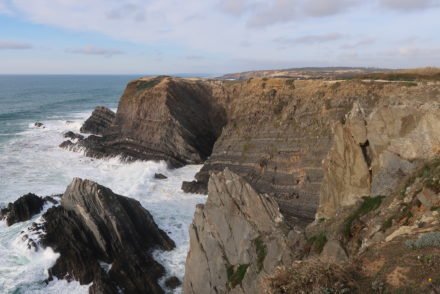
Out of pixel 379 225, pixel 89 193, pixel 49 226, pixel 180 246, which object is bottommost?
pixel 180 246

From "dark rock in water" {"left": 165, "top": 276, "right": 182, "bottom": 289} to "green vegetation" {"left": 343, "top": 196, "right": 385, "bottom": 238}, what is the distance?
39.6ft

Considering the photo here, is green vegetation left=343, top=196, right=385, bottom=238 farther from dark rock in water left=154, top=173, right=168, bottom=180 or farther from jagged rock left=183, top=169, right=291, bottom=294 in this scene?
dark rock in water left=154, top=173, right=168, bottom=180

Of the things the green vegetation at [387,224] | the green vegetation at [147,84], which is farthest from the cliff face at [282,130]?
the green vegetation at [387,224]

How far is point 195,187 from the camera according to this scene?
3872 centimetres

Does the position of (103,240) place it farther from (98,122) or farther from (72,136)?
(98,122)

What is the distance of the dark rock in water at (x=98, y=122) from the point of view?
219 feet

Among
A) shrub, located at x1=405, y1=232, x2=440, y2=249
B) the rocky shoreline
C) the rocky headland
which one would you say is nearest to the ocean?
the rocky shoreline

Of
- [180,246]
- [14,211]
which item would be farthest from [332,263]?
[14,211]

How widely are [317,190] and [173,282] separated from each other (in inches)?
560

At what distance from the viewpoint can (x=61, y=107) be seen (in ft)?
341

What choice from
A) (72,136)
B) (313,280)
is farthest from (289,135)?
(72,136)

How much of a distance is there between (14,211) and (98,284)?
38.0 feet

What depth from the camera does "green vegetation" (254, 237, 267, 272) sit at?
1670cm

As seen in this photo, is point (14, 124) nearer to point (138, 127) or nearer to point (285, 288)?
point (138, 127)
